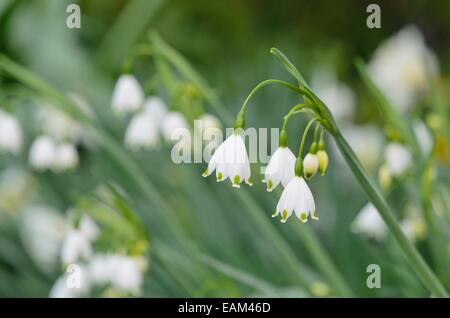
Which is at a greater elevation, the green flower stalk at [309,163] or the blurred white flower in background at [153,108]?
the blurred white flower in background at [153,108]

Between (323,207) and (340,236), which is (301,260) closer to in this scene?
(340,236)

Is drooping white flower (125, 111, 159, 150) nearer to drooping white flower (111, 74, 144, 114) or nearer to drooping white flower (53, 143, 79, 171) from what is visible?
drooping white flower (111, 74, 144, 114)

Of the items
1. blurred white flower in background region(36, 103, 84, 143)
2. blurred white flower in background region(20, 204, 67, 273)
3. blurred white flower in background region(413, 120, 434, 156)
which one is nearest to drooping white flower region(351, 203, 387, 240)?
blurred white flower in background region(413, 120, 434, 156)

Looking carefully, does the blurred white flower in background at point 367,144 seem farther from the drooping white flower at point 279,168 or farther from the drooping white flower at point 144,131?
the drooping white flower at point 279,168

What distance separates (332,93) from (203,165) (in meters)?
0.92

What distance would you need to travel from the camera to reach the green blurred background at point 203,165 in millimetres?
2135

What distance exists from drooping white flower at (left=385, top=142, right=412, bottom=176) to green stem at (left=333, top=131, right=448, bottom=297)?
1.37ft

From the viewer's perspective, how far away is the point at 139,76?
359 centimetres

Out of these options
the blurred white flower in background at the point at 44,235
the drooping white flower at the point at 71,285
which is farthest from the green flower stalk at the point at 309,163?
the blurred white flower in background at the point at 44,235

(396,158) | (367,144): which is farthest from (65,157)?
(367,144)

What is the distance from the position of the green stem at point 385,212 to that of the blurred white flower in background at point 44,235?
1699 mm

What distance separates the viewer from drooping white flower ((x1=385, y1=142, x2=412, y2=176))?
186cm

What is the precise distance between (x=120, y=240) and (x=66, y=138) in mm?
388
